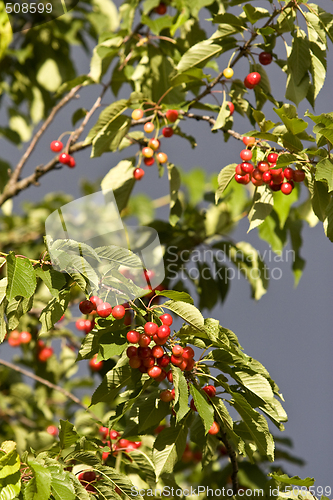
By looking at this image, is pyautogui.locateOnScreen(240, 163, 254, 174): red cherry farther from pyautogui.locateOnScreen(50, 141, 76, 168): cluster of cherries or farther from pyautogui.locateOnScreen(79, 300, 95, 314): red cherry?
pyautogui.locateOnScreen(50, 141, 76, 168): cluster of cherries

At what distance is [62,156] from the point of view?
2340mm

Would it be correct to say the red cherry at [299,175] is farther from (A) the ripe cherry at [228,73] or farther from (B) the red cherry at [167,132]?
(B) the red cherry at [167,132]

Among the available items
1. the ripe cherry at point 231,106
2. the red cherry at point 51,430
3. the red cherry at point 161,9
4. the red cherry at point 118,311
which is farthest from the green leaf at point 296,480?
the red cherry at point 161,9

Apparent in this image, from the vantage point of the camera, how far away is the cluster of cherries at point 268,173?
62.5 inches

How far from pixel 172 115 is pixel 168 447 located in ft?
4.12

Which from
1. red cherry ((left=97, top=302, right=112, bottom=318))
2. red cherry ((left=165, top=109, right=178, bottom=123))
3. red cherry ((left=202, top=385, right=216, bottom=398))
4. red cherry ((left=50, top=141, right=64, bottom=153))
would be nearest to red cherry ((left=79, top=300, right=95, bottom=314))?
red cherry ((left=97, top=302, right=112, bottom=318))

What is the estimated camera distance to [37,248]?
3.17 meters

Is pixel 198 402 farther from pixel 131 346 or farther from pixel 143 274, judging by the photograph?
pixel 143 274

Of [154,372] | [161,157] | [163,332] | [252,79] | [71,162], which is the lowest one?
[154,372]

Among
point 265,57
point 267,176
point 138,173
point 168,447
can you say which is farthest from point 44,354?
point 265,57

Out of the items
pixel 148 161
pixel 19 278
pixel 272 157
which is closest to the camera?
pixel 19 278

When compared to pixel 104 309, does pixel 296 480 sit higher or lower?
lower

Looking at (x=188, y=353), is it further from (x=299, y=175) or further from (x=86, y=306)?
(x=299, y=175)

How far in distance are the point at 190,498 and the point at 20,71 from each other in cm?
281
